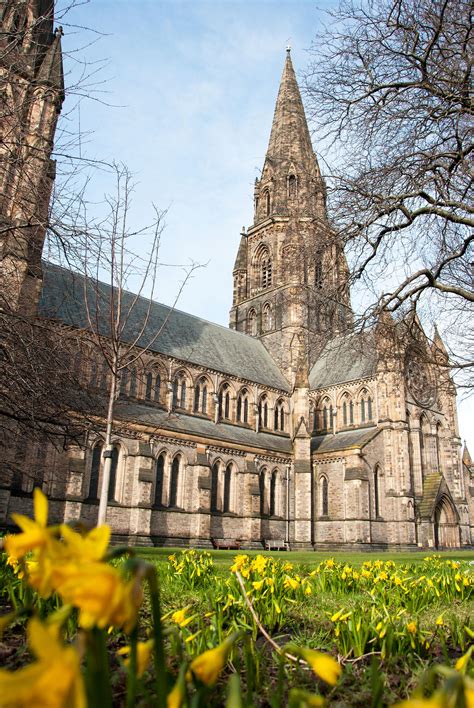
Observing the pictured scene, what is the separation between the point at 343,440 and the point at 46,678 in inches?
1395

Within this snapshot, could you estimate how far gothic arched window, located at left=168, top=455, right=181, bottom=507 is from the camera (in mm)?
27594

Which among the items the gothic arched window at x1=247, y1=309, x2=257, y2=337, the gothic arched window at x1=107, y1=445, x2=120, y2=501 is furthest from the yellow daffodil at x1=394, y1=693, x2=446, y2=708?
the gothic arched window at x1=247, y1=309, x2=257, y2=337

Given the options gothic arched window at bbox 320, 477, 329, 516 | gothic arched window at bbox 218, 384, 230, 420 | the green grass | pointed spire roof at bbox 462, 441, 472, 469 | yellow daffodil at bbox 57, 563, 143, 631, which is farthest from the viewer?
pointed spire roof at bbox 462, 441, 472, 469

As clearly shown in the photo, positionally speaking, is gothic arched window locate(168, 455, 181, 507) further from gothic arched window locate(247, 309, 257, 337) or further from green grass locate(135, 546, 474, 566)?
gothic arched window locate(247, 309, 257, 337)

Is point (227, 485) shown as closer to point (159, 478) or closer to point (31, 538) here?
point (159, 478)

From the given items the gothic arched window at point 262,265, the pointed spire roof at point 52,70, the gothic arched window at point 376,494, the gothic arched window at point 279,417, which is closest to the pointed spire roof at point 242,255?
the gothic arched window at point 262,265

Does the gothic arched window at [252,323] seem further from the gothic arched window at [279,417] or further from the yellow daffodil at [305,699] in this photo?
the yellow daffodil at [305,699]

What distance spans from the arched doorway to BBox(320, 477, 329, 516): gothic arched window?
7.09 metres

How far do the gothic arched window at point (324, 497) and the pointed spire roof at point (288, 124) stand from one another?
26.2 meters

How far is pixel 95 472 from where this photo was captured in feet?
82.3

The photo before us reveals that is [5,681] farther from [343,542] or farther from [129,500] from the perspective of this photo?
[343,542]

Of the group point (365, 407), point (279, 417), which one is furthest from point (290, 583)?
point (279, 417)

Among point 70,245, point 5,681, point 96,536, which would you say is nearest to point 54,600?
point 96,536

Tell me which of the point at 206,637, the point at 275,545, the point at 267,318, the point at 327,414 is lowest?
the point at 275,545
